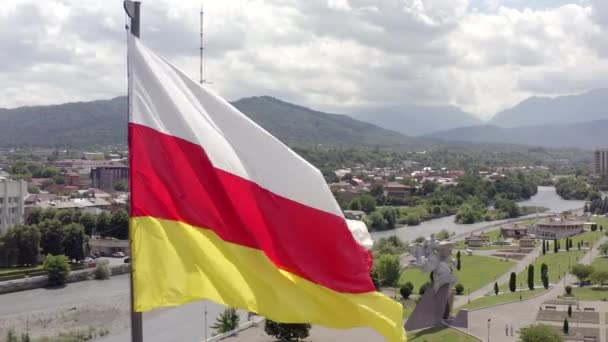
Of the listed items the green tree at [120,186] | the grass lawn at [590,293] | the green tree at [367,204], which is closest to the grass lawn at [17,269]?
the grass lawn at [590,293]

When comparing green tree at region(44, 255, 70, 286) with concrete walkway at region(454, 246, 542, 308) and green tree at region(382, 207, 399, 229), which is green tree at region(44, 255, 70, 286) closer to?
concrete walkway at region(454, 246, 542, 308)

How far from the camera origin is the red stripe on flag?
18.1 feet

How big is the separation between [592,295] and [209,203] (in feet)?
102

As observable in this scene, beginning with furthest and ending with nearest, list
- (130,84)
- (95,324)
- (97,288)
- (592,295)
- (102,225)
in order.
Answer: (102,225)
(97,288)
(592,295)
(95,324)
(130,84)

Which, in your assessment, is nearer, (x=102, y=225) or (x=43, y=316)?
(x=43, y=316)

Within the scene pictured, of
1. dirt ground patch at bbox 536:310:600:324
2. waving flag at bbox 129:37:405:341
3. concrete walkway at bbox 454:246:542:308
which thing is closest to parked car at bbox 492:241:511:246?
concrete walkway at bbox 454:246:542:308

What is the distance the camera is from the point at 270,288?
5.62 metres

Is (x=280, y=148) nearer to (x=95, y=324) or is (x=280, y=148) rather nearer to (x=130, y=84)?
(x=130, y=84)

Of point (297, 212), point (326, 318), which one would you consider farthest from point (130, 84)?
point (326, 318)

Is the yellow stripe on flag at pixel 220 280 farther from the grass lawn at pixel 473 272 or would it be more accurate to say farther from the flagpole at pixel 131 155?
the grass lawn at pixel 473 272

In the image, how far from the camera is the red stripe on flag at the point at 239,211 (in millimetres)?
5512

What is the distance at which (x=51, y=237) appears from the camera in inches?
1729

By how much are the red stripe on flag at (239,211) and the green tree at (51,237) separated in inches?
1594

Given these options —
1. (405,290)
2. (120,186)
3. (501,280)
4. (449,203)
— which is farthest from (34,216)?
(449,203)
